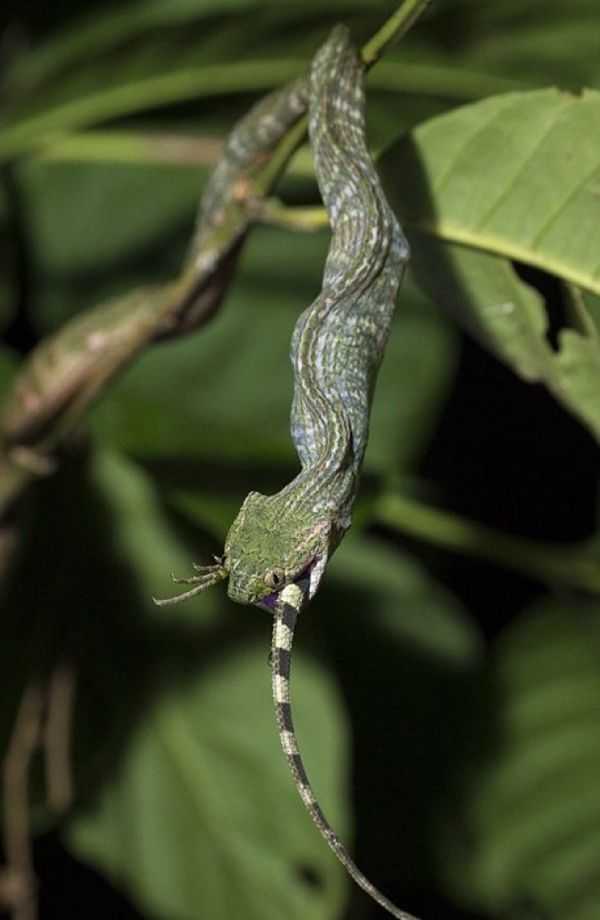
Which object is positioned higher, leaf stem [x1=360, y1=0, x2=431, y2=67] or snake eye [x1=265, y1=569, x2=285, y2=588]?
leaf stem [x1=360, y1=0, x2=431, y2=67]

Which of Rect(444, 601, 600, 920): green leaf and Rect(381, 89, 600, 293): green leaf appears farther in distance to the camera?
Rect(444, 601, 600, 920): green leaf

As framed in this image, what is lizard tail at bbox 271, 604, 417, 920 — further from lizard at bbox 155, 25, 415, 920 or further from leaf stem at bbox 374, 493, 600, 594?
leaf stem at bbox 374, 493, 600, 594

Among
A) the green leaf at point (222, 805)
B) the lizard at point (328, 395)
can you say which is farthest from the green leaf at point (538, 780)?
the lizard at point (328, 395)

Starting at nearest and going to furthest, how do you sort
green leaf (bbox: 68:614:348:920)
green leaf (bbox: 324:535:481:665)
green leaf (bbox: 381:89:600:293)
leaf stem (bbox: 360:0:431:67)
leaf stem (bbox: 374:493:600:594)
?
1. leaf stem (bbox: 360:0:431:67)
2. green leaf (bbox: 381:89:600:293)
3. green leaf (bbox: 68:614:348:920)
4. leaf stem (bbox: 374:493:600:594)
5. green leaf (bbox: 324:535:481:665)

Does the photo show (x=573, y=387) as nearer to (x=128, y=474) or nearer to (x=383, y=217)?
(x=383, y=217)

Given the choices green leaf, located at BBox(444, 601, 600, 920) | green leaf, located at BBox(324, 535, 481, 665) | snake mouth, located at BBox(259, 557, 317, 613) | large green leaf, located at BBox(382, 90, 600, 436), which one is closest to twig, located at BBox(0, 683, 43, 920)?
green leaf, located at BBox(324, 535, 481, 665)

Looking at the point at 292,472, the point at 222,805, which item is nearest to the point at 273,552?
the point at 292,472

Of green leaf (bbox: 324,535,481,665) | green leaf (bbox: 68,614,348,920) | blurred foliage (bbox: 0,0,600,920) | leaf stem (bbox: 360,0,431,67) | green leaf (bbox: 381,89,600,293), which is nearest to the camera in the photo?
leaf stem (bbox: 360,0,431,67)
